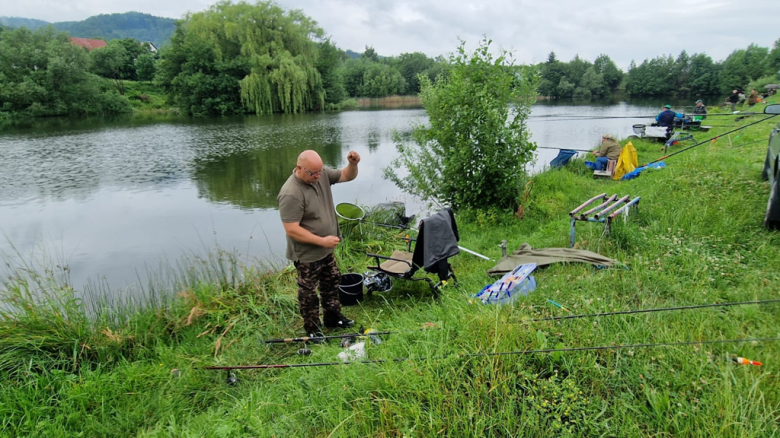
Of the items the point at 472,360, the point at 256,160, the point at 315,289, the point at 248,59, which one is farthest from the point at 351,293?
the point at 248,59

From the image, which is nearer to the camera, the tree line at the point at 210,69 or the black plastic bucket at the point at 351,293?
the black plastic bucket at the point at 351,293

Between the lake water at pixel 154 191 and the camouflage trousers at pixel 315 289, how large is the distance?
2.73m

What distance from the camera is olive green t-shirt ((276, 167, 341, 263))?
363 cm

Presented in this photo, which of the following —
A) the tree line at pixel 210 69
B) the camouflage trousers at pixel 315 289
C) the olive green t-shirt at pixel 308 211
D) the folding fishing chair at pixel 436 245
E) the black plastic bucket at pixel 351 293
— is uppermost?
the tree line at pixel 210 69

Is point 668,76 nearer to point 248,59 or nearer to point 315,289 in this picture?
point 248,59

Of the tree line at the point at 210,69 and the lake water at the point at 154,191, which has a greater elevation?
the tree line at the point at 210,69

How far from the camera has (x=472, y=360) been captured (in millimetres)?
2500

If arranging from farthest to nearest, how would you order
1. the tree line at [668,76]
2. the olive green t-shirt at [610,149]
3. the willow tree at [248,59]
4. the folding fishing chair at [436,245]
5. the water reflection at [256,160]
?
the tree line at [668,76]
the willow tree at [248,59]
the water reflection at [256,160]
the olive green t-shirt at [610,149]
the folding fishing chair at [436,245]

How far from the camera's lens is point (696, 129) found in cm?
1527

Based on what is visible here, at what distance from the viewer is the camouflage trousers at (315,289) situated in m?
3.98

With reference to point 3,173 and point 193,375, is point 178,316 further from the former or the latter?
point 3,173

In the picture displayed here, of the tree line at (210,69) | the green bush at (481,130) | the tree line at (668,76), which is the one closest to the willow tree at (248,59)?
the tree line at (210,69)

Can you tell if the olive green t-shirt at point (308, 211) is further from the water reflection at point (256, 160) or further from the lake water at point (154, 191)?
the water reflection at point (256, 160)

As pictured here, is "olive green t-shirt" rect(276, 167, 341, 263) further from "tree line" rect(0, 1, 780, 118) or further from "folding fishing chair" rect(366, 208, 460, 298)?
"tree line" rect(0, 1, 780, 118)
